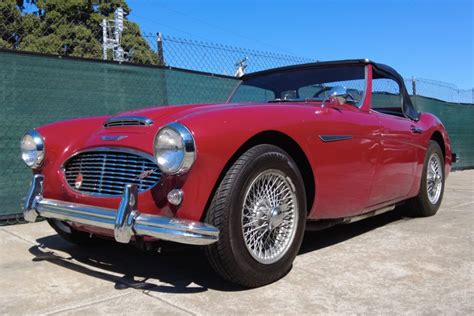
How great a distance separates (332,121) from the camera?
329 centimetres

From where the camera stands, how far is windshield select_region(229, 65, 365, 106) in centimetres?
420

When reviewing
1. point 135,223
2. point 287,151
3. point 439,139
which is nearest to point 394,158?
point 287,151

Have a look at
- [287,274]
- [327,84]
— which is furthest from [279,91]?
[287,274]

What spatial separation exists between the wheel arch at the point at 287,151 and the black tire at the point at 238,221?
36 millimetres

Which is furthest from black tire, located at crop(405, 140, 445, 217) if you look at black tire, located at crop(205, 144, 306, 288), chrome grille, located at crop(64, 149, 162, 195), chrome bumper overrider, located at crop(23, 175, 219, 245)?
chrome grille, located at crop(64, 149, 162, 195)

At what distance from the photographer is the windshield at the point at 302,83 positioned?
13.8 ft

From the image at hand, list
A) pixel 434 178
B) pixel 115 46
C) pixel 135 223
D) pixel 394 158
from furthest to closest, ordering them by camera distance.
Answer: pixel 115 46 → pixel 434 178 → pixel 394 158 → pixel 135 223

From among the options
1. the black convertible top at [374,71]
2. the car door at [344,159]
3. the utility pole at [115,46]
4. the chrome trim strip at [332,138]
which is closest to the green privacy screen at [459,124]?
the black convertible top at [374,71]

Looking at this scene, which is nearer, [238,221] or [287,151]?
[238,221]

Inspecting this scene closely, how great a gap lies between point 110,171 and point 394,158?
2.42 meters

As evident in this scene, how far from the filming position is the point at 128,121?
290 cm

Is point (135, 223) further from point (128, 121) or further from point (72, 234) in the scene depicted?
point (72, 234)

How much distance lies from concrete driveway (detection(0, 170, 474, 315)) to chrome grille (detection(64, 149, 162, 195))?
24.0 inches

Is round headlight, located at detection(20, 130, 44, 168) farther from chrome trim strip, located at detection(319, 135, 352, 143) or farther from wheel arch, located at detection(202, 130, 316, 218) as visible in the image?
chrome trim strip, located at detection(319, 135, 352, 143)
